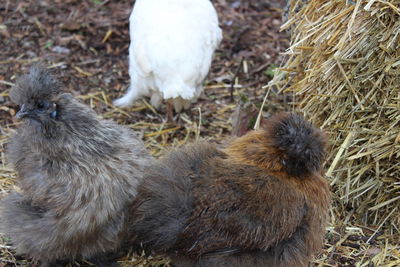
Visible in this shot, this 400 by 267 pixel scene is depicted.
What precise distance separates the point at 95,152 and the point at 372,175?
82.1 inches

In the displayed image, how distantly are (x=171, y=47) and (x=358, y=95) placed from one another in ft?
5.49

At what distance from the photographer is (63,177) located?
3.33 m

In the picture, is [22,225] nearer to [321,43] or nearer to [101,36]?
[321,43]

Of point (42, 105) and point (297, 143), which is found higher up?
point (42, 105)

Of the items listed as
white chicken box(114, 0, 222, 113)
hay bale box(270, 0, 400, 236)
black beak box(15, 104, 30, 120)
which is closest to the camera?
black beak box(15, 104, 30, 120)

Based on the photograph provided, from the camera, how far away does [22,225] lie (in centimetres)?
346

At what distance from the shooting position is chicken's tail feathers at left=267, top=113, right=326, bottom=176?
3.20m

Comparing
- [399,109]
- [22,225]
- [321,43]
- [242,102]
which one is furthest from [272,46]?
A: [22,225]

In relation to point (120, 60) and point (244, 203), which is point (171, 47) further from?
point (244, 203)

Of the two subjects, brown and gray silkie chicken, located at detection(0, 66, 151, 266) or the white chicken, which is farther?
the white chicken

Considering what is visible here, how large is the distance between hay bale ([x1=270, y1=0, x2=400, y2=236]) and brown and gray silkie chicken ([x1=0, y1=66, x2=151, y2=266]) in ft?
5.17

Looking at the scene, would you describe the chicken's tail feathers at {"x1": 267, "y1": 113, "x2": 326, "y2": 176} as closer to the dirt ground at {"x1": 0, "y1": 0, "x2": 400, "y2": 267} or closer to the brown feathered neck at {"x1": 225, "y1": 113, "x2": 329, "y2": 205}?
the brown feathered neck at {"x1": 225, "y1": 113, "x2": 329, "y2": 205}

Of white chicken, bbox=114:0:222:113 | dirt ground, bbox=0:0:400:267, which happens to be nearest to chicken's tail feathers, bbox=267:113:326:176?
dirt ground, bbox=0:0:400:267

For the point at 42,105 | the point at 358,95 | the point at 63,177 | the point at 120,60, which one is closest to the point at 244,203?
the point at 63,177
